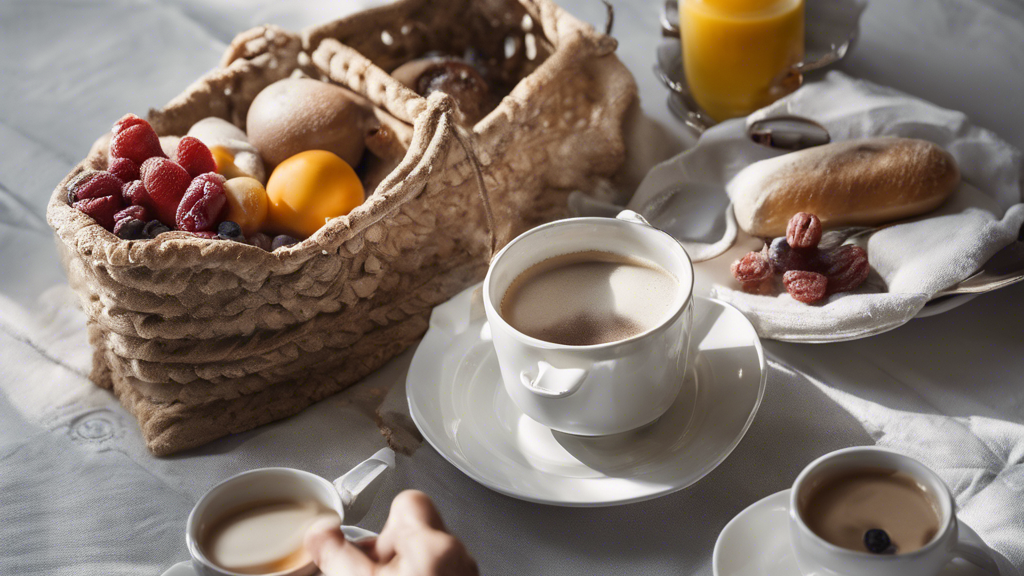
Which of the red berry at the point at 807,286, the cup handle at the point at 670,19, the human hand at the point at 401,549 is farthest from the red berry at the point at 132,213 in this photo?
the cup handle at the point at 670,19

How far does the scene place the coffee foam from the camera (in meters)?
0.73

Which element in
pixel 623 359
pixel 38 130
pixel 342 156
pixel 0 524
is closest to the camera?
pixel 623 359

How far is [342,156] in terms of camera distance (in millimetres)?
1018

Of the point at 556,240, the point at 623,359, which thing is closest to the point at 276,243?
the point at 556,240

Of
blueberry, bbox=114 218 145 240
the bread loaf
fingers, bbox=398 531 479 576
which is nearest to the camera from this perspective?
fingers, bbox=398 531 479 576

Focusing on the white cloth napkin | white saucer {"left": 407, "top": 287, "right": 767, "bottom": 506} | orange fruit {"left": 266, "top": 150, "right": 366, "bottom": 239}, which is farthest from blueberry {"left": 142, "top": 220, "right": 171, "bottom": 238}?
the white cloth napkin

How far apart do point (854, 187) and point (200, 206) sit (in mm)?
675

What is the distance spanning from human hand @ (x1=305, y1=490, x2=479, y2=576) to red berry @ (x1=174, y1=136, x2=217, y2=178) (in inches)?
18.5

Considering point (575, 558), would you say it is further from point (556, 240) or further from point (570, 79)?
point (570, 79)

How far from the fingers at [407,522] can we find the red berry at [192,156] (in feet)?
1.65

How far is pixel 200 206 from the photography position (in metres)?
0.84

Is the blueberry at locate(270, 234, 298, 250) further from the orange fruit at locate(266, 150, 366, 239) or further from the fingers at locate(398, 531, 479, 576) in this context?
the fingers at locate(398, 531, 479, 576)

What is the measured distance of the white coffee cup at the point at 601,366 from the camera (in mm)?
662

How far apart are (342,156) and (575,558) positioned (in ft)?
1.79
